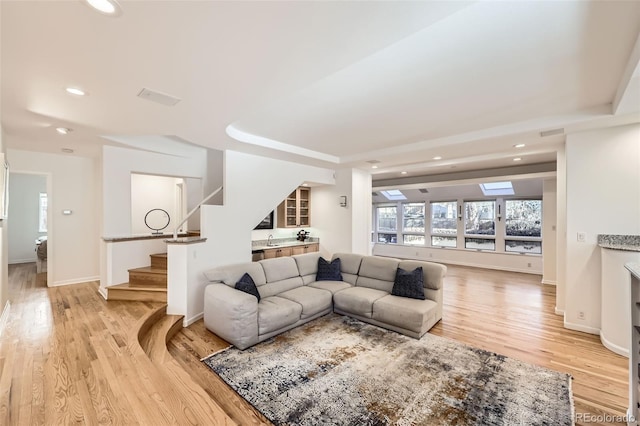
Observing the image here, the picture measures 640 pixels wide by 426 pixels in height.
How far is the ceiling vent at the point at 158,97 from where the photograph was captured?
2.36m

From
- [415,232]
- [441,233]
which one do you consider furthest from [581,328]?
[415,232]

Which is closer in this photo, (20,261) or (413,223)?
(20,261)

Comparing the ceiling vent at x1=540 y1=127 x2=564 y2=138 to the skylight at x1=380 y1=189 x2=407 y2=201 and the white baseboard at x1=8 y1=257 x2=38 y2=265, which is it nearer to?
the skylight at x1=380 y1=189 x2=407 y2=201

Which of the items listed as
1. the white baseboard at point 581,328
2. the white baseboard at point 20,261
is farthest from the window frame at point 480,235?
the white baseboard at point 20,261

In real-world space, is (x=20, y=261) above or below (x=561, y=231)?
below

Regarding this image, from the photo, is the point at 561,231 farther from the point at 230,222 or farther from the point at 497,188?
the point at 230,222

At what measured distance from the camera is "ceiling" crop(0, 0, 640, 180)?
1491 millimetres

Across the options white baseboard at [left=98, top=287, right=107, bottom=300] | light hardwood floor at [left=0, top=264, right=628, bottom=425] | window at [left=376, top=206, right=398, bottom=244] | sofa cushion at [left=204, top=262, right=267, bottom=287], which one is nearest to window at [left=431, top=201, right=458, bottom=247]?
window at [left=376, top=206, right=398, bottom=244]

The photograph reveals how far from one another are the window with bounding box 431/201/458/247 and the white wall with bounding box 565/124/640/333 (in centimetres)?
509

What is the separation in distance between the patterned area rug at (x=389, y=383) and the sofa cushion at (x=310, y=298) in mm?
404

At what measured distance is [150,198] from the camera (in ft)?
21.4

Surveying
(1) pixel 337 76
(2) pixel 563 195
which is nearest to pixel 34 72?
(1) pixel 337 76

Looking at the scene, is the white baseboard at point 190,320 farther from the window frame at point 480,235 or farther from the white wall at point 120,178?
the window frame at point 480,235

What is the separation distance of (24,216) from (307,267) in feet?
26.3
